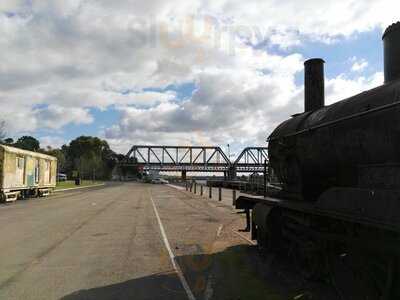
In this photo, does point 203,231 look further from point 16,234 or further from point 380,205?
point 380,205

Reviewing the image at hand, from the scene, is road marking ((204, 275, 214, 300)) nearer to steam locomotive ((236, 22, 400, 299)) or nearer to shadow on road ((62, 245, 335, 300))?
shadow on road ((62, 245, 335, 300))

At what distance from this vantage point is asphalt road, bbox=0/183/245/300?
25.8 feet

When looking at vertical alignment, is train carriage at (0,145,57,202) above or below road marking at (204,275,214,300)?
above

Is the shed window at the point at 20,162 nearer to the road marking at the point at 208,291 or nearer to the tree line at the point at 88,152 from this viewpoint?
the road marking at the point at 208,291

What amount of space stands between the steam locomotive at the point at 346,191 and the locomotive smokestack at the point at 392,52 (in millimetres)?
15

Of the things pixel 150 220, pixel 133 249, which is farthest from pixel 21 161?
pixel 133 249

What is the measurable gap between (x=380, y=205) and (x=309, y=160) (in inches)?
128

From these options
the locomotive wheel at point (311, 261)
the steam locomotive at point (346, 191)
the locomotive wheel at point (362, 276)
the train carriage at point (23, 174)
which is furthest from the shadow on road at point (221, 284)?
the train carriage at point (23, 174)

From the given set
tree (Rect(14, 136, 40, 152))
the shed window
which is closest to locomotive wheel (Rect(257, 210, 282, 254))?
the shed window

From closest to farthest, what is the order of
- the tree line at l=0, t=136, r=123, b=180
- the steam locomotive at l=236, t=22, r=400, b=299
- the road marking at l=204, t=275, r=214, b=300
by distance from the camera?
1. the steam locomotive at l=236, t=22, r=400, b=299
2. the road marking at l=204, t=275, r=214, b=300
3. the tree line at l=0, t=136, r=123, b=180

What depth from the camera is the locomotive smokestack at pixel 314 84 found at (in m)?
10.5

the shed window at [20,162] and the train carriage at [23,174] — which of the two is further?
the shed window at [20,162]

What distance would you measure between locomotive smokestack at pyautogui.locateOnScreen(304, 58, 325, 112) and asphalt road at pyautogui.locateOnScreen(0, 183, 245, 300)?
4.15 metres

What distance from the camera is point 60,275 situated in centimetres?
891
